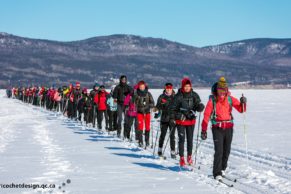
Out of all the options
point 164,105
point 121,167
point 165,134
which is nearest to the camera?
point 121,167

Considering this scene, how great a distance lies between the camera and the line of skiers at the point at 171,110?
8727mm

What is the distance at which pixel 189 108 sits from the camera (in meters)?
10.1

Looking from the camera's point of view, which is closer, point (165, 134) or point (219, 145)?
point (219, 145)

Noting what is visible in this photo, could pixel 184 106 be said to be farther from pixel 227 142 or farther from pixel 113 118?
pixel 113 118

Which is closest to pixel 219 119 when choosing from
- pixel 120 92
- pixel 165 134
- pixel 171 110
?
pixel 171 110

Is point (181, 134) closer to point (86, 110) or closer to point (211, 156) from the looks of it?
point (211, 156)

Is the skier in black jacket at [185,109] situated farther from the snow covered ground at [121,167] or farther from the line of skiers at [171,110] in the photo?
the snow covered ground at [121,167]

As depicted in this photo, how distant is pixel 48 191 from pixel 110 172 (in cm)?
208

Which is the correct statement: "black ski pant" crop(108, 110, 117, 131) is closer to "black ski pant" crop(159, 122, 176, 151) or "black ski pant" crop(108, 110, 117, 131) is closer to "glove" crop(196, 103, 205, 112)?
"black ski pant" crop(159, 122, 176, 151)

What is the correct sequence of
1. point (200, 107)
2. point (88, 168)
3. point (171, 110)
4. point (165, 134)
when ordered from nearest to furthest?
point (88, 168) < point (200, 107) < point (171, 110) < point (165, 134)

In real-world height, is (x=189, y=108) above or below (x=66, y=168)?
above

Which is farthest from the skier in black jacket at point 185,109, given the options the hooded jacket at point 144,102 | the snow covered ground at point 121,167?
the hooded jacket at point 144,102

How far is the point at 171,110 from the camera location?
1027cm

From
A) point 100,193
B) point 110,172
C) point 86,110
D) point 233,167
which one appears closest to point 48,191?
point 100,193
